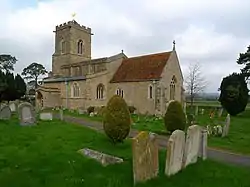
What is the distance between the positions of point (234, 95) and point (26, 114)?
26.8 m

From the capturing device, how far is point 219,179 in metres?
7.96

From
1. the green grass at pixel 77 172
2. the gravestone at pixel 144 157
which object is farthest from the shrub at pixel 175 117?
the gravestone at pixel 144 157

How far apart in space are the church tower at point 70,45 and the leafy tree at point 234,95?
26488mm

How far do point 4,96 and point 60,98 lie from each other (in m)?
8.32

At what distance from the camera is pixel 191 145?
9.15m

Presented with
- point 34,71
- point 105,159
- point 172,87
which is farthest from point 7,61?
point 105,159

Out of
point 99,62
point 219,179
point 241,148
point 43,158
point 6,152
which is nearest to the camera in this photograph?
point 219,179

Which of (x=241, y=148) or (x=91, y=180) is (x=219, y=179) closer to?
(x=91, y=180)

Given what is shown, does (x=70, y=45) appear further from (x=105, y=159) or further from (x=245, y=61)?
(x=105, y=159)

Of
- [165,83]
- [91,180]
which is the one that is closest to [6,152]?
[91,180]

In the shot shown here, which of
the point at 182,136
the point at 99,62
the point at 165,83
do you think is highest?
the point at 99,62

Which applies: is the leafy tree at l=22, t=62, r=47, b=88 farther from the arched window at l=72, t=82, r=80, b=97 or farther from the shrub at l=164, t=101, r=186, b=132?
the shrub at l=164, t=101, r=186, b=132

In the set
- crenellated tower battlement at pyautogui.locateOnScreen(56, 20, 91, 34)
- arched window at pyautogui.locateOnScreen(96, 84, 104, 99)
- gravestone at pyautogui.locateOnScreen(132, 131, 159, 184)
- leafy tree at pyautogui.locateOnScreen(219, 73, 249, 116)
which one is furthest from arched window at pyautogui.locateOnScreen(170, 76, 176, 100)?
gravestone at pyautogui.locateOnScreen(132, 131, 159, 184)

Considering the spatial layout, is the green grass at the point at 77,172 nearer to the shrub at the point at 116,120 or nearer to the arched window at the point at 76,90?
the shrub at the point at 116,120
